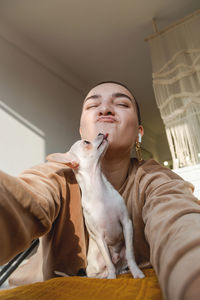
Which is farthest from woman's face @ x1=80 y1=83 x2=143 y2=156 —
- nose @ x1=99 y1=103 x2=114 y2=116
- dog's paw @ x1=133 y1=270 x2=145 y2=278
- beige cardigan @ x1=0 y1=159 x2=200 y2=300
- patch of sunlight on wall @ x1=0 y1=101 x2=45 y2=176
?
patch of sunlight on wall @ x1=0 y1=101 x2=45 y2=176

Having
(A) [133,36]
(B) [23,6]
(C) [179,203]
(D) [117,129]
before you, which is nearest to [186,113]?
(A) [133,36]

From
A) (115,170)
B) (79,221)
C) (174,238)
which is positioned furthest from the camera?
(115,170)

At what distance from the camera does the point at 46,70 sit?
2.60m

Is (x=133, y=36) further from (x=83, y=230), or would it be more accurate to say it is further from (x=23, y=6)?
(x=83, y=230)

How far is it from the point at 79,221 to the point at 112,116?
0.35 meters

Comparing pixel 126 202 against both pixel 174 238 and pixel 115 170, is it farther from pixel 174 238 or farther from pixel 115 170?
pixel 174 238

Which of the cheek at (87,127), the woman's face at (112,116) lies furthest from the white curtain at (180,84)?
the cheek at (87,127)

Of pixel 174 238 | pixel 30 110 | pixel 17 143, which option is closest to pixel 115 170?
pixel 174 238

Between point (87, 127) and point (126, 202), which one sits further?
point (87, 127)

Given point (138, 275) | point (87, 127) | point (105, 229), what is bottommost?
point (138, 275)

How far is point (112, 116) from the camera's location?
29.8 inches

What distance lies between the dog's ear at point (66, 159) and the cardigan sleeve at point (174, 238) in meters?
0.23

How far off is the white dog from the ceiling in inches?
76.6

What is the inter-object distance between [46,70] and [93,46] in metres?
0.60
